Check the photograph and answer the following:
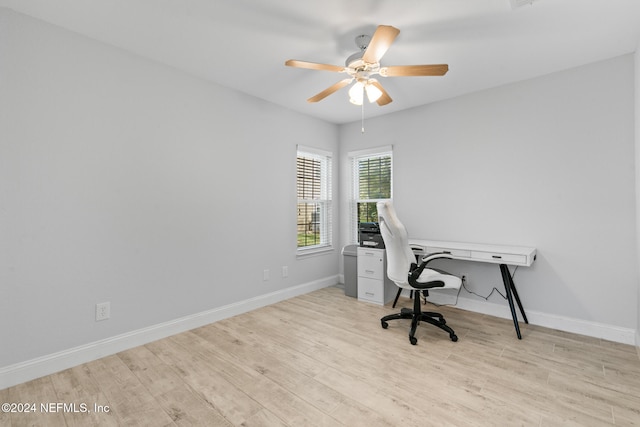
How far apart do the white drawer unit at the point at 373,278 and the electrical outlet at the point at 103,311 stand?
2.68 metres

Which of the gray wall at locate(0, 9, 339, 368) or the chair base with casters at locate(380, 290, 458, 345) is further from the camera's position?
the chair base with casters at locate(380, 290, 458, 345)

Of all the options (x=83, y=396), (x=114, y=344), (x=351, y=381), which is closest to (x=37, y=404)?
(x=83, y=396)

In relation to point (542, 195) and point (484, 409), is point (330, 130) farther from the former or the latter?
point (484, 409)

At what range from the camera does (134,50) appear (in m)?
2.49

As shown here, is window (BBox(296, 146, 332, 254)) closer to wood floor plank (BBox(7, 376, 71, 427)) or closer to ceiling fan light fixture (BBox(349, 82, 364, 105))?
ceiling fan light fixture (BBox(349, 82, 364, 105))

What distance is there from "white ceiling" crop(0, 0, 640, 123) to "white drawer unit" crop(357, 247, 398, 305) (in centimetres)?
207

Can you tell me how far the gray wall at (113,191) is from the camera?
2008mm

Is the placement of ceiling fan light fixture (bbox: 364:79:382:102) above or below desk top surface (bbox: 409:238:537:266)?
above

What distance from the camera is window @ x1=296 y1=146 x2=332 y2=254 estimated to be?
4.20m

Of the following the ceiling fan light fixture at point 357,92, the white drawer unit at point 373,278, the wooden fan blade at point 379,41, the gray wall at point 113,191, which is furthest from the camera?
the white drawer unit at point 373,278

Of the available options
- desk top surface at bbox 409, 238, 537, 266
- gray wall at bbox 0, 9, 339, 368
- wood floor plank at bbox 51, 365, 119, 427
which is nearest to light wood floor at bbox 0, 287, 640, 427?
wood floor plank at bbox 51, 365, 119, 427

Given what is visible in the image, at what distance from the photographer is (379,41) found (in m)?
1.85

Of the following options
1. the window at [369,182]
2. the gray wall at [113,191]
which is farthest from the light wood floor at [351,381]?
the window at [369,182]

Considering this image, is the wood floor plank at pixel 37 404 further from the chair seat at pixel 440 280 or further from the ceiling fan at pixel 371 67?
the ceiling fan at pixel 371 67
